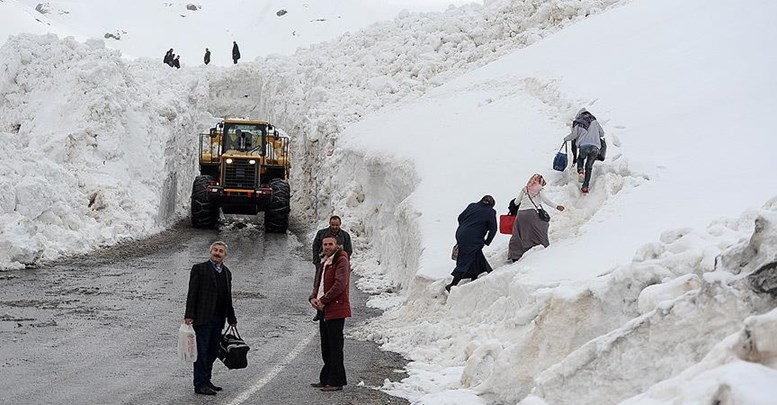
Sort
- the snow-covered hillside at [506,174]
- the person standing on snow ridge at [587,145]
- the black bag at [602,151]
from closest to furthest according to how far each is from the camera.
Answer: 1. the snow-covered hillside at [506,174]
2. the person standing on snow ridge at [587,145]
3. the black bag at [602,151]

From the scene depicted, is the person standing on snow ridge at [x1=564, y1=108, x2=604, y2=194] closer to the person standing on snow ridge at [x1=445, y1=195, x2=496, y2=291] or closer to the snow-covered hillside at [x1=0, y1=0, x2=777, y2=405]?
the snow-covered hillside at [x1=0, y1=0, x2=777, y2=405]

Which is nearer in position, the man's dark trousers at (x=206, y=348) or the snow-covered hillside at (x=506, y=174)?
Result: the snow-covered hillside at (x=506, y=174)

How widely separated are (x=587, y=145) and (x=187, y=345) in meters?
8.22

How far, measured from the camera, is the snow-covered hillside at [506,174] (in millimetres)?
6715

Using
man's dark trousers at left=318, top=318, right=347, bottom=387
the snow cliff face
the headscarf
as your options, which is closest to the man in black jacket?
the headscarf

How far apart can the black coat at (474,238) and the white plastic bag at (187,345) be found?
15.3 feet

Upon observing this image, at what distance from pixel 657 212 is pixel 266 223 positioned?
644 inches

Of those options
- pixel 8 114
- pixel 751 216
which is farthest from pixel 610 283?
pixel 8 114

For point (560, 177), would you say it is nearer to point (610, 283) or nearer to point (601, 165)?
point (601, 165)

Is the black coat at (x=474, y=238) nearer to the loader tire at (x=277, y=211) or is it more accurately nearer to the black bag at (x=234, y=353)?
the black bag at (x=234, y=353)

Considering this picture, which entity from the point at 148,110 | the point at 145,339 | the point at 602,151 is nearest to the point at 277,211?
the point at 148,110

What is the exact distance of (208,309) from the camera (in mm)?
9789

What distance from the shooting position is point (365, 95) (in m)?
33.7

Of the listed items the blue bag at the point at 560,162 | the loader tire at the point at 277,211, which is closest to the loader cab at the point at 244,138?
the loader tire at the point at 277,211
